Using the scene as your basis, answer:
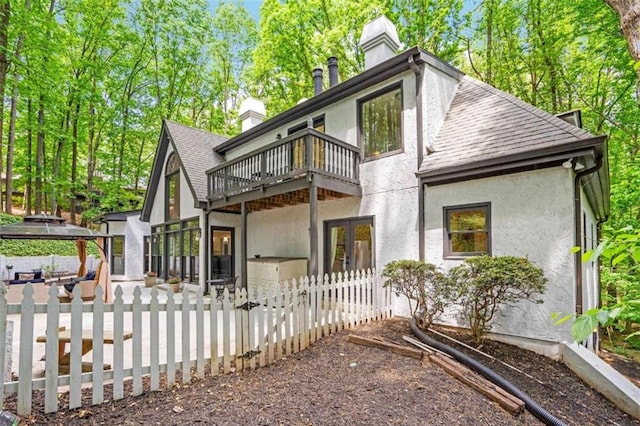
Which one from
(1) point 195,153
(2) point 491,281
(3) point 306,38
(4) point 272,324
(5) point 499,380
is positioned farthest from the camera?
(3) point 306,38

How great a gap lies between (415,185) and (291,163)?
2.96m

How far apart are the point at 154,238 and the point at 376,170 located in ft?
37.6

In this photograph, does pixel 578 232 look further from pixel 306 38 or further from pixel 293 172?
→ pixel 306 38

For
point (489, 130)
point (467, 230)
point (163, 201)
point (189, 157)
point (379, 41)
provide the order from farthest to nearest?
point (163, 201)
point (189, 157)
point (379, 41)
point (489, 130)
point (467, 230)

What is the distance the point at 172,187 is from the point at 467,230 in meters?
11.7

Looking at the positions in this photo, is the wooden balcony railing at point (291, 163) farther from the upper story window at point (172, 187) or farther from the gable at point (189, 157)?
the upper story window at point (172, 187)

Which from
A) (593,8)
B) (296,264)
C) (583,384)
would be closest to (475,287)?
(583,384)

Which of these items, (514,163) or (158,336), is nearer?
(158,336)

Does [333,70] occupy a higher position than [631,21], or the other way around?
[333,70]

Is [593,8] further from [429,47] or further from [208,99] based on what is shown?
[208,99]

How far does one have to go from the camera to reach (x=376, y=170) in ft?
26.4

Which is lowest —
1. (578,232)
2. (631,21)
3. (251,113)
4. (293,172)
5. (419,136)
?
(578,232)

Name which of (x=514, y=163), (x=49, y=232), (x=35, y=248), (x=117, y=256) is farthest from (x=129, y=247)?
(x=514, y=163)

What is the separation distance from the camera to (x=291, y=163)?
781 centimetres
